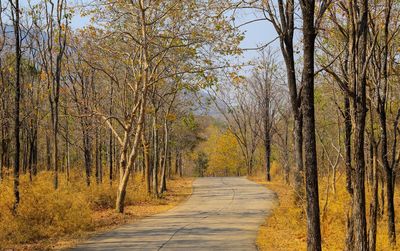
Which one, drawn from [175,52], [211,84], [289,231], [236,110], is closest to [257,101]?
[236,110]

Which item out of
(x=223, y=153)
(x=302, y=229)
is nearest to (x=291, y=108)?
(x=302, y=229)

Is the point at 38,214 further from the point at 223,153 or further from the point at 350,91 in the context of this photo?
the point at 223,153

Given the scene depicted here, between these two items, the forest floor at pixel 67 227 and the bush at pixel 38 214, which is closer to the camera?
the forest floor at pixel 67 227

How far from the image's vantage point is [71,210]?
48.8 feet

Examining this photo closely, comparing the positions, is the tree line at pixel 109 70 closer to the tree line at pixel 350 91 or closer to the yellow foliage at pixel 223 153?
the tree line at pixel 350 91

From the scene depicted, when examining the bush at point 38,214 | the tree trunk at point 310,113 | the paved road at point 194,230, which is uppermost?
the tree trunk at point 310,113

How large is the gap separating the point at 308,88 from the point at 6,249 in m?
8.18

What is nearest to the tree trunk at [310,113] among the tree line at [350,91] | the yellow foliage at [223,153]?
the tree line at [350,91]

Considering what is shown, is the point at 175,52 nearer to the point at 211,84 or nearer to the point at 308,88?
the point at 211,84

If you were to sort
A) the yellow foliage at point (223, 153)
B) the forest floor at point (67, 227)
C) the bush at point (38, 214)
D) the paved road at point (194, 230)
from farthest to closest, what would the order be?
the yellow foliage at point (223, 153), the bush at point (38, 214), the forest floor at point (67, 227), the paved road at point (194, 230)

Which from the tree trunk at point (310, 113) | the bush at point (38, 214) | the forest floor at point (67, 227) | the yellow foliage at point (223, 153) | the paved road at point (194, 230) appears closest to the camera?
the tree trunk at point (310, 113)

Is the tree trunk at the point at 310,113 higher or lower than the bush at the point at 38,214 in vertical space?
higher

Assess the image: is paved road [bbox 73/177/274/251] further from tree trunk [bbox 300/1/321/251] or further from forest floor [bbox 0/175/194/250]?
tree trunk [bbox 300/1/321/251]

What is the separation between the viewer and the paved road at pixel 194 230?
38.2ft
